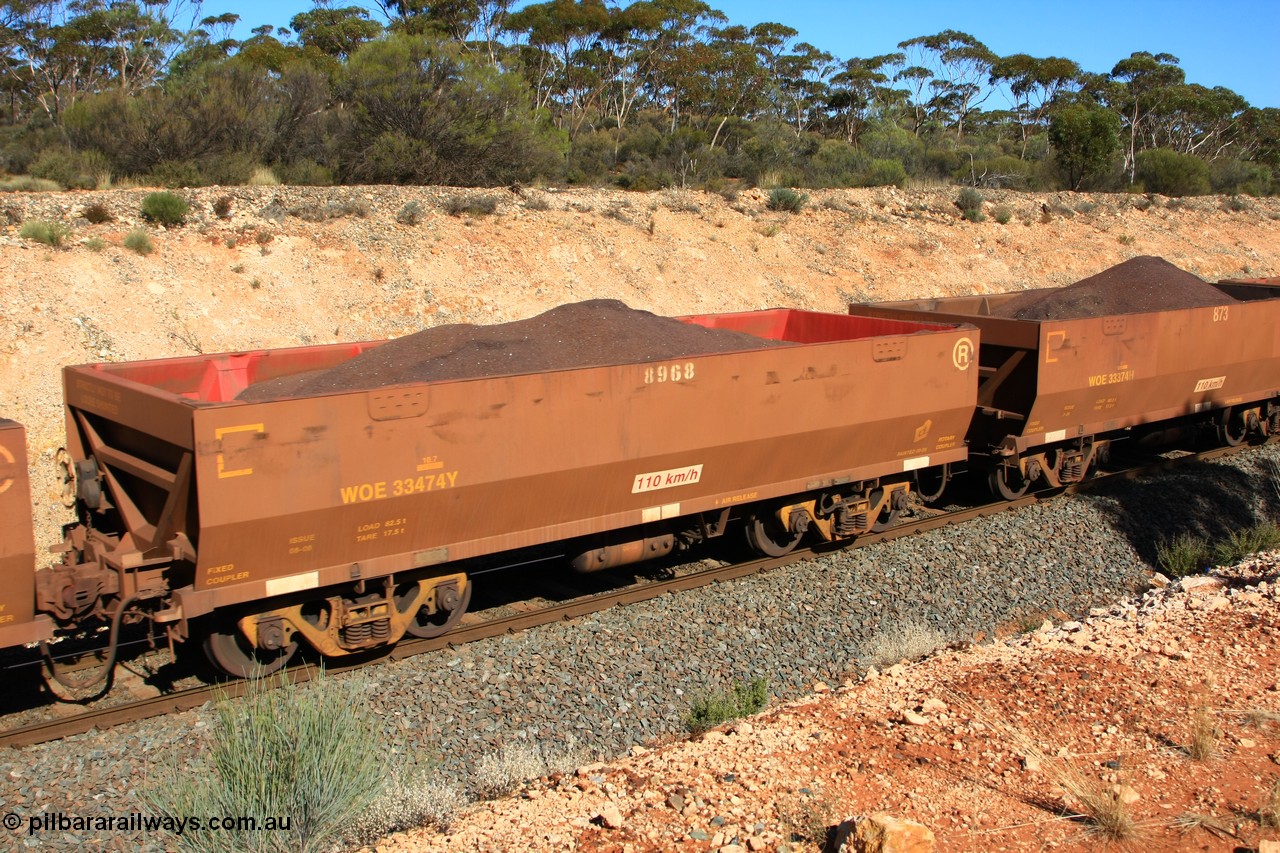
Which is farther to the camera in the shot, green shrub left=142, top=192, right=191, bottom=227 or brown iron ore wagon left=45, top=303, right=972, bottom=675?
green shrub left=142, top=192, right=191, bottom=227

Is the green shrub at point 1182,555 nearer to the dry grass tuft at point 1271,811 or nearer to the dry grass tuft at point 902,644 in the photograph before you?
the dry grass tuft at point 902,644

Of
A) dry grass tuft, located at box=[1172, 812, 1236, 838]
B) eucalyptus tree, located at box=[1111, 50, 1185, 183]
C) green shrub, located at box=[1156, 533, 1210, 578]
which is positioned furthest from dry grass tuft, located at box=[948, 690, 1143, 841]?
eucalyptus tree, located at box=[1111, 50, 1185, 183]

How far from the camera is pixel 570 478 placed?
8453 millimetres

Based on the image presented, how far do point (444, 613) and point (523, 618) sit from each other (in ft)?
2.22

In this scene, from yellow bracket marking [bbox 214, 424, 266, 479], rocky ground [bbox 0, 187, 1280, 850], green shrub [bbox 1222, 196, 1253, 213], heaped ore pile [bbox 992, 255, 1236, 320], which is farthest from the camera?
green shrub [bbox 1222, 196, 1253, 213]

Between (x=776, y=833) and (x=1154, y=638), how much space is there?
172 inches

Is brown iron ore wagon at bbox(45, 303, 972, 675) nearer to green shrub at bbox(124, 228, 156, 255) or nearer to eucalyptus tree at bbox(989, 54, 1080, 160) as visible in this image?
green shrub at bbox(124, 228, 156, 255)

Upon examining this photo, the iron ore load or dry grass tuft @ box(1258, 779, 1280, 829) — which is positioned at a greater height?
the iron ore load

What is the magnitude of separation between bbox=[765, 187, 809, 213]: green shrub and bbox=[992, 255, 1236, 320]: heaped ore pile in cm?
1450

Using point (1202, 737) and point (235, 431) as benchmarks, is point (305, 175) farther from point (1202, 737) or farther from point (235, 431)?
point (1202, 737)

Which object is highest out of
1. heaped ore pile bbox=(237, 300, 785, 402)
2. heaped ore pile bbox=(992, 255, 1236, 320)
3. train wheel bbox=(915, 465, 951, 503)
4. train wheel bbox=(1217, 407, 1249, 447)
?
heaped ore pile bbox=(992, 255, 1236, 320)

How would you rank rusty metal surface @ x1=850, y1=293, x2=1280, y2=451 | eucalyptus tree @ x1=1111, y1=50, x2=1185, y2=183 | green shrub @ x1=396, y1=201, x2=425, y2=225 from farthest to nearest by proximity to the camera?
1. eucalyptus tree @ x1=1111, y1=50, x2=1185, y2=183
2. green shrub @ x1=396, y1=201, x2=425, y2=225
3. rusty metal surface @ x1=850, y1=293, x2=1280, y2=451

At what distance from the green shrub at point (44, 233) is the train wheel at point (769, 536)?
14.3 metres

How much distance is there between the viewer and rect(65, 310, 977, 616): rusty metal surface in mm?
7000
